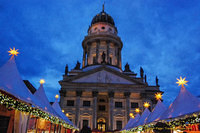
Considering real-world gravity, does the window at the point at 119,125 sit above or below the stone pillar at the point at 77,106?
below

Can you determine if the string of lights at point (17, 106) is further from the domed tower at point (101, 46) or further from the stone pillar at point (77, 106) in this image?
the domed tower at point (101, 46)

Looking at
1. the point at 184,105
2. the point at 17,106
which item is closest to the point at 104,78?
the point at 184,105

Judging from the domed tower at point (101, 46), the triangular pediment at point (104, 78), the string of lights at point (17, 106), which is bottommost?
the string of lights at point (17, 106)

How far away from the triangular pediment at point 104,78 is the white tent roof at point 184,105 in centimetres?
2899

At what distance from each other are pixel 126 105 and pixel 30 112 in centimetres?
3080

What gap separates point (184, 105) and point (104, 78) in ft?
100

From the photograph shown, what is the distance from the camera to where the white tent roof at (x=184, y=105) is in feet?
30.1

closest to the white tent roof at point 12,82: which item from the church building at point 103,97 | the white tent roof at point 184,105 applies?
the white tent roof at point 184,105

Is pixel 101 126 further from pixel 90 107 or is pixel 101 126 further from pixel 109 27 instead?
pixel 109 27

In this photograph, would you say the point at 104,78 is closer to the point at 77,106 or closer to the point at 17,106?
the point at 77,106

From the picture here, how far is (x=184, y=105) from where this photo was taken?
9820 millimetres

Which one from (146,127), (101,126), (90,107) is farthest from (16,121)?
(101,126)

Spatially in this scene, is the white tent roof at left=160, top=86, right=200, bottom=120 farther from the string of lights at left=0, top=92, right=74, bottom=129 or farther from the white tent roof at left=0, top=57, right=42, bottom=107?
the white tent roof at left=0, top=57, right=42, bottom=107

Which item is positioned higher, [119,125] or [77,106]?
[77,106]
